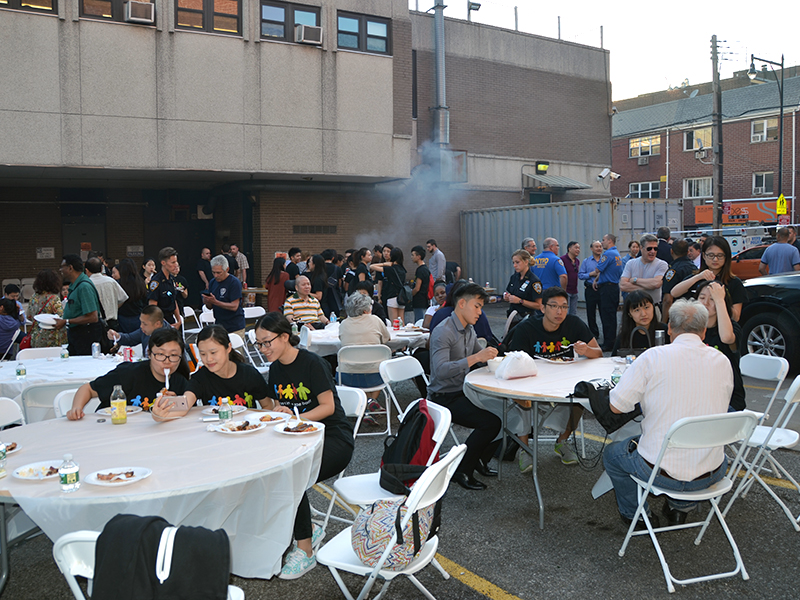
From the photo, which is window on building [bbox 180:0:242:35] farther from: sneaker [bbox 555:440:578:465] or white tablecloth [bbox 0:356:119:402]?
sneaker [bbox 555:440:578:465]

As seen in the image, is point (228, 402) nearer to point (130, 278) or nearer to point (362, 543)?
point (362, 543)

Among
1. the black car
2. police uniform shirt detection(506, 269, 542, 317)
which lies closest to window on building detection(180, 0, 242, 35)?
police uniform shirt detection(506, 269, 542, 317)

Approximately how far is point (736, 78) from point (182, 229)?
40.4 metres

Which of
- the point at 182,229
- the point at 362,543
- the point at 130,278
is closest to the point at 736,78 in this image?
the point at 182,229

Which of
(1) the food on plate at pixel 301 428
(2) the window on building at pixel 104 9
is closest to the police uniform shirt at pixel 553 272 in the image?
(1) the food on plate at pixel 301 428

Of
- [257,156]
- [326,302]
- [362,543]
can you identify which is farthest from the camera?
[257,156]

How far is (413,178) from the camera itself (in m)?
21.3

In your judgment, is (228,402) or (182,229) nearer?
(228,402)

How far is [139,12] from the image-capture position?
14.8 metres

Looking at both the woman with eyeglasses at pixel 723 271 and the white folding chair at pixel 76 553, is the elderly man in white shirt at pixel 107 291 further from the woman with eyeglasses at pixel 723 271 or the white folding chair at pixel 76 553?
the woman with eyeglasses at pixel 723 271

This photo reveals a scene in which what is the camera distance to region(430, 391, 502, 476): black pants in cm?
526

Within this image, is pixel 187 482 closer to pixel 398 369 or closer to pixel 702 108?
pixel 398 369

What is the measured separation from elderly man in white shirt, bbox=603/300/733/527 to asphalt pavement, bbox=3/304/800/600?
0.47 meters

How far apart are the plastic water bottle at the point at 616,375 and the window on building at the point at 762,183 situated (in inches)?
1466
